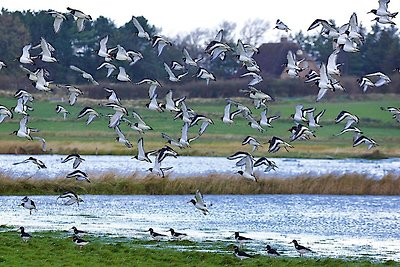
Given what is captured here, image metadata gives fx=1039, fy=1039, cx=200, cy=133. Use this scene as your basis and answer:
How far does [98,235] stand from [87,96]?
45.0 m

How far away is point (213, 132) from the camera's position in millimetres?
66938

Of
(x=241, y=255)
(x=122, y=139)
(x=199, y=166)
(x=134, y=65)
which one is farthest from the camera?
(x=134, y=65)

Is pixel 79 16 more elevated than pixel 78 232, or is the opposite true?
pixel 79 16

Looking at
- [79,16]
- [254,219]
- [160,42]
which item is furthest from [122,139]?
[254,219]

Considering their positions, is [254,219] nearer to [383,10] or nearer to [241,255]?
[383,10]

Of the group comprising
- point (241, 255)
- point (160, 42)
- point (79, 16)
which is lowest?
point (241, 255)

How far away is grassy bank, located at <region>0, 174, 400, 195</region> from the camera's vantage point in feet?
116

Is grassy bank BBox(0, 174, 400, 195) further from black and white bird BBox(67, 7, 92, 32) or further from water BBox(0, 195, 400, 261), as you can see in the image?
black and white bird BBox(67, 7, 92, 32)

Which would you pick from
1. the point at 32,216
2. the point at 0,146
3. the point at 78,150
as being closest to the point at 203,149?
the point at 78,150

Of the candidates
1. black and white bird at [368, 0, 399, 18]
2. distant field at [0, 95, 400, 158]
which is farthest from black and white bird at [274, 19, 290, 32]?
distant field at [0, 95, 400, 158]

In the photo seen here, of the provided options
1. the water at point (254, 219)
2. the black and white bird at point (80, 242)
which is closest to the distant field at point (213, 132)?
the water at point (254, 219)

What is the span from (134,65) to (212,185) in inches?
1696

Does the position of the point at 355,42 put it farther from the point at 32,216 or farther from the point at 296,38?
the point at 296,38

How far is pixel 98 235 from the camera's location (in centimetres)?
2397
